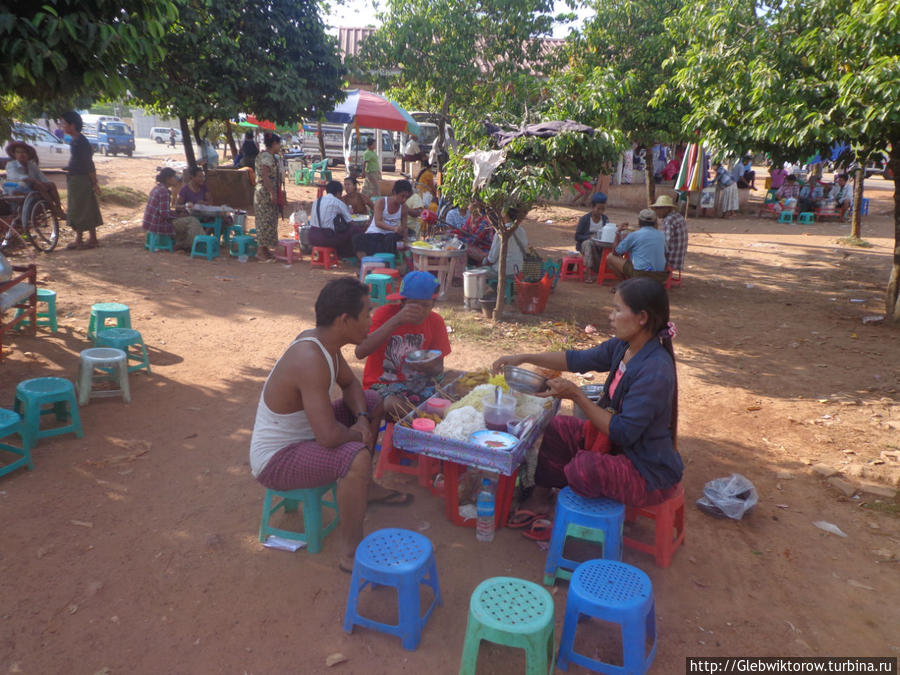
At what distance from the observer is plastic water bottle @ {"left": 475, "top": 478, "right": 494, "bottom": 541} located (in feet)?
11.6

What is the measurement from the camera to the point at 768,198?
71.7ft

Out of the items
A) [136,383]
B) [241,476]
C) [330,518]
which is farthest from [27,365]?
[330,518]

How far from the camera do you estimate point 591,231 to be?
10.8 meters

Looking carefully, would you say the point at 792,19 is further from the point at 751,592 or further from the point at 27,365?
the point at 27,365

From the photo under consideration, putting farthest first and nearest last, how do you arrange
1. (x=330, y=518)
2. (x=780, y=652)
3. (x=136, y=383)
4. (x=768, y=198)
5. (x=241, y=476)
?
(x=768, y=198) → (x=136, y=383) → (x=241, y=476) → (x=330, y=518) → (x=780, y=652)

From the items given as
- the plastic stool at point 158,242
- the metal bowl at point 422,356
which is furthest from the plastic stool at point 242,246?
the metal bowl at point 422,356

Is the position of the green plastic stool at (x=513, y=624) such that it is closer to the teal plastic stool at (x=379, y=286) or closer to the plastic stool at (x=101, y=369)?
the plastic stool at (x=101, y=369)

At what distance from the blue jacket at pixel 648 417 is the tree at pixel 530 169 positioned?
371 cm

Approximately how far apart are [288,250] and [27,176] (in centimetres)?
456

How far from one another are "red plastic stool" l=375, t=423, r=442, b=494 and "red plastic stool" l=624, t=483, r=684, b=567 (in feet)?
4.23

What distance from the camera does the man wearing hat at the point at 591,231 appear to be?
10383 mm

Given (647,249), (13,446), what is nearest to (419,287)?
(13,446)

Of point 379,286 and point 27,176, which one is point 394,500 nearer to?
point 379,286

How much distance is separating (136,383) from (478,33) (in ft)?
44.7
